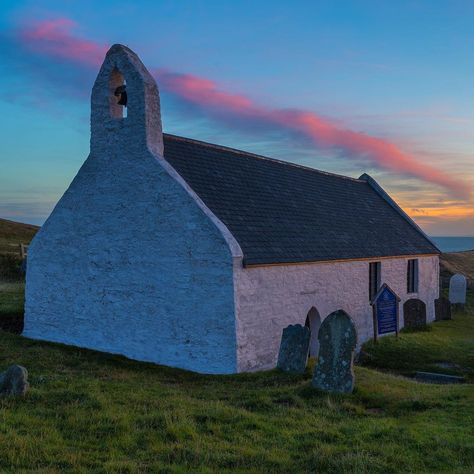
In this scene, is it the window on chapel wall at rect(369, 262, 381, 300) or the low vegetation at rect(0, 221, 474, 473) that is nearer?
the low vegetation at rect(0, 221, 474, 473)

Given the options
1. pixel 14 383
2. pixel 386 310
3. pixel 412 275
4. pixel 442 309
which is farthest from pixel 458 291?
pixel 14 383

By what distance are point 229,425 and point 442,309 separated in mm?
21221

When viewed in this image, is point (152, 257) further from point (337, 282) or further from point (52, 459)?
point (52, 459)

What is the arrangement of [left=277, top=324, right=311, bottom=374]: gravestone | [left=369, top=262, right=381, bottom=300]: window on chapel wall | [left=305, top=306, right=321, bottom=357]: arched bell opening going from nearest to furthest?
[left=277, top=324, right=311, bottom=374]: gravestone → [left=305, top=306, right=321, bottom=357]: arched bell opening → [left=369, top=262, right=381, bottom=300]: window on chapel wall

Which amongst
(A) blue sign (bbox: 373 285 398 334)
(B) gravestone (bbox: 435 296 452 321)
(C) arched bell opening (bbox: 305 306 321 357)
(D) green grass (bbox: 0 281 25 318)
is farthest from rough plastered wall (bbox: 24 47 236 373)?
(B) gravestone (bbox: 435 296 452 321)

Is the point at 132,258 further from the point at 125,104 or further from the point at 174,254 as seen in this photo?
the point at 125,104

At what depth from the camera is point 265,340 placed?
15539 millimetres

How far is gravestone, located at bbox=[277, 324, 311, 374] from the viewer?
13.6 meters

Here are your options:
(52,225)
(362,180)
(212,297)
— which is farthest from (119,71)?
(362,180)

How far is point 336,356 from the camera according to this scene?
38.5 ft

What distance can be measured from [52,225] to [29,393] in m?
9.54

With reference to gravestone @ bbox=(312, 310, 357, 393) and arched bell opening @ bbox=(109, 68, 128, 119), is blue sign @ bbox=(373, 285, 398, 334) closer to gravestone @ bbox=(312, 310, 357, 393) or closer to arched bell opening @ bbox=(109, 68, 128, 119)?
gravestone @ bbox=(312, 310, 357, 393)

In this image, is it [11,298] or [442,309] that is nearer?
[11,298]

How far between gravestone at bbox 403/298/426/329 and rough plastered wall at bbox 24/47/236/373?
1239 cm
